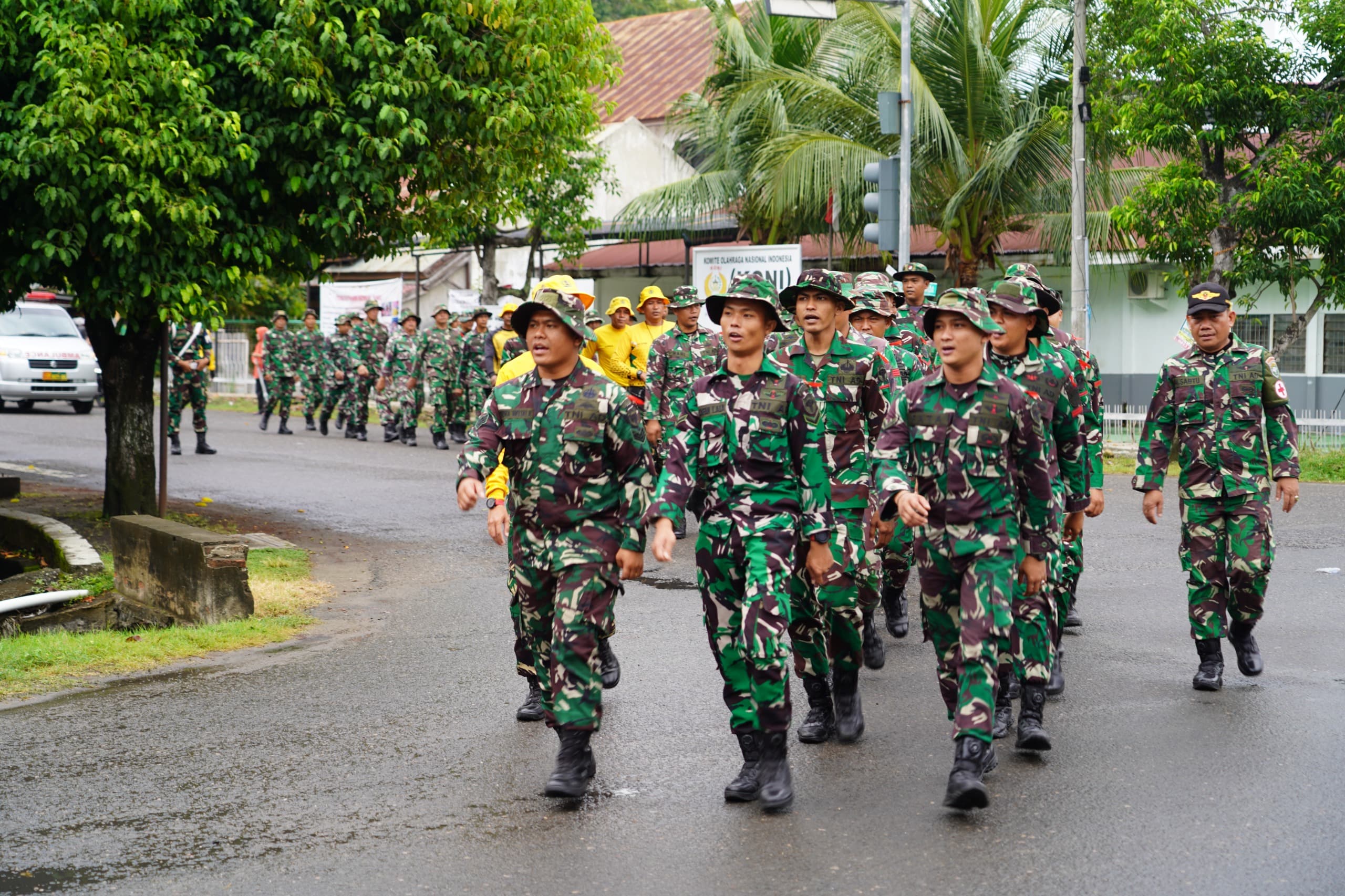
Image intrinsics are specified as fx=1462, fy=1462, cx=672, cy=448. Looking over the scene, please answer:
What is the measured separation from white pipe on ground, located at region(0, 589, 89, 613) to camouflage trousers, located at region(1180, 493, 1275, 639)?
6.86m

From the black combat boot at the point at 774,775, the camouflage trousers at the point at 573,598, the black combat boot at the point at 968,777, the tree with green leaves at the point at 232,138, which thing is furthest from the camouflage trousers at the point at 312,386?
the black combat boot at the point at 968,777

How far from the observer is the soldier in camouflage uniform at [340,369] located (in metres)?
22.5

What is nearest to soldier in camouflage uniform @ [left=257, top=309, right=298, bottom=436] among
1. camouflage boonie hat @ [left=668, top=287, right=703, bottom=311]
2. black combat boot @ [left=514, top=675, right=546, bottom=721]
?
camouflage boonie hat @ [left=668, top=287, right=703, bottom=311]

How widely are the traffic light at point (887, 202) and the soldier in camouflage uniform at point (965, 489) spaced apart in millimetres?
10479

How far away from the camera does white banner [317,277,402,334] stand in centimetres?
3020

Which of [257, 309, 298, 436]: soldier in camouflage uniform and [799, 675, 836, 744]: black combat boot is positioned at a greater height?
[257, 309, 298, 436]: soldier in camouflage uniform

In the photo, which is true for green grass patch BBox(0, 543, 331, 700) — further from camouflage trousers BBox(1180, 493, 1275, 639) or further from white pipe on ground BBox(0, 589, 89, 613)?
camouflage trousers BBox(1180, 493, 1275, 639)

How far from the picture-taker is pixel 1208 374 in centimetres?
755

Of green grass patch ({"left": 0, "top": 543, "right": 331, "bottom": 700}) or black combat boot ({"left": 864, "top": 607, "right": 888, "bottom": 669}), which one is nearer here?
green grass patch ({"left": 0, "top": 543, "right": 331, "bottom": 700})

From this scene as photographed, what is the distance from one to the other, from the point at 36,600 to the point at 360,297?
21.7 meters

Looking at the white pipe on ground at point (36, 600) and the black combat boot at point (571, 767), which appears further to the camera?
the white pipe on ground at point (36, 600)

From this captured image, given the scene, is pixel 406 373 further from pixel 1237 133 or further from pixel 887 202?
pixel 1237 133

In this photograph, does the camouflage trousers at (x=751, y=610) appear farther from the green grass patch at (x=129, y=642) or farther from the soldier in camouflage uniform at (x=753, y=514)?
the green grass patch at (x=129, y=642)

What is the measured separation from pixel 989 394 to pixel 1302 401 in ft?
64.2
